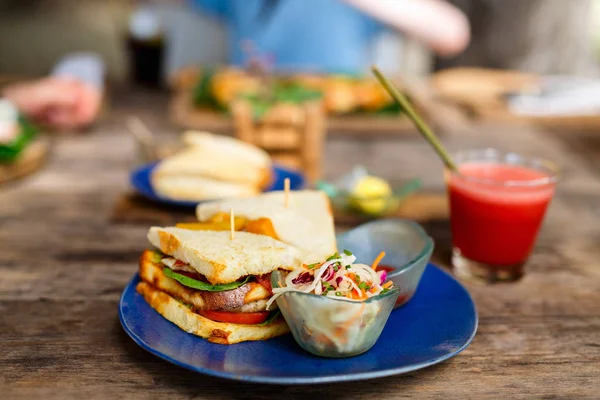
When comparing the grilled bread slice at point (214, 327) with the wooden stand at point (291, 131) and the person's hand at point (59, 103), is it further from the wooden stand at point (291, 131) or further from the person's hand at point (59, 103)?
the person's hand at point (59, 103)

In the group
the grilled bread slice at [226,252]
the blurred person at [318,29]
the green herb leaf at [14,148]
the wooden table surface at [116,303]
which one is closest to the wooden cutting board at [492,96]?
the blurred person at [318,29]

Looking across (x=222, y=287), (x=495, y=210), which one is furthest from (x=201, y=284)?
(x=495, y=210)

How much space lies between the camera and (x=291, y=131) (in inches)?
90.4

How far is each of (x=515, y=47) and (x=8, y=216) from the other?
4392 mm

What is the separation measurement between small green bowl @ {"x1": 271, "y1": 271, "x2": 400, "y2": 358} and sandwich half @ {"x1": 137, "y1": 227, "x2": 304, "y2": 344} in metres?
0.08

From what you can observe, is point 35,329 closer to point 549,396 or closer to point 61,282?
point 61,282

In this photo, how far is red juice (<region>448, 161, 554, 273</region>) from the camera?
54.7 inches

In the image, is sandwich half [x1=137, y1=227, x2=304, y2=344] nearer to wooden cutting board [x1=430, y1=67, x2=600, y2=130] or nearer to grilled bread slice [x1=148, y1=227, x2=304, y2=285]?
grilled bread slice [x1=148, y1=227, x2=304, y2=285]

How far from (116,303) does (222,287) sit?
1.15 feet

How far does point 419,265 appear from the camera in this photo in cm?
117

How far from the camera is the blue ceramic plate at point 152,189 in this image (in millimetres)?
1787

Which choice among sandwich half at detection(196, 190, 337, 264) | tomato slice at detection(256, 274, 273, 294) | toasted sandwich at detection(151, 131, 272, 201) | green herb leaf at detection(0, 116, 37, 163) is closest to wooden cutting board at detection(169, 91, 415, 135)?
green herb leaf at detection(0, 116, 37, 163)

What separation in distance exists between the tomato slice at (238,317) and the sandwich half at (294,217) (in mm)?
132

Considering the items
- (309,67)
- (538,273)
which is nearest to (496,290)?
(538,273)
